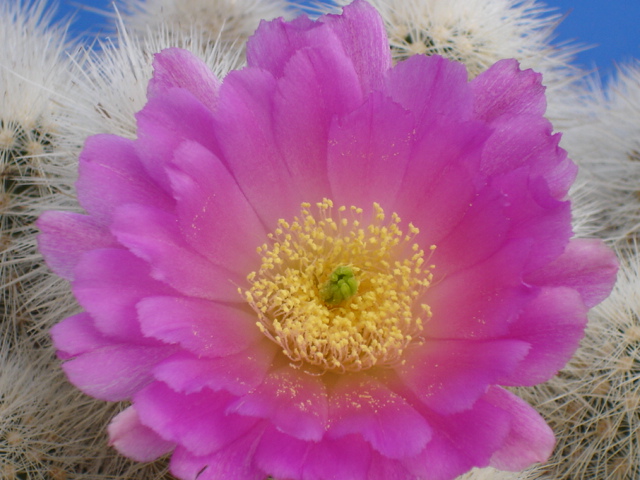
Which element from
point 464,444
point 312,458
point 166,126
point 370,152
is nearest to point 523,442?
point 464,444

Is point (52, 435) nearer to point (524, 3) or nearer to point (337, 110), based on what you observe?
point (337, 110)

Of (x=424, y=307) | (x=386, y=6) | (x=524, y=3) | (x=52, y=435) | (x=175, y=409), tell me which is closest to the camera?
(x=175, y=409)

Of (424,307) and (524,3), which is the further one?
(524,3)

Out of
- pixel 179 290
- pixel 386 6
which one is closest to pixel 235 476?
pixel 179 290

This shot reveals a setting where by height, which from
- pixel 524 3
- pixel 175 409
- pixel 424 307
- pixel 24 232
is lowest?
pixel 24 232

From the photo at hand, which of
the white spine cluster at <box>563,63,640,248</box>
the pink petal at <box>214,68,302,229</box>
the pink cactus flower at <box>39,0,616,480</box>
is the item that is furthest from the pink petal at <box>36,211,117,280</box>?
the white spine cluster at <box>563,63,640,248</box>

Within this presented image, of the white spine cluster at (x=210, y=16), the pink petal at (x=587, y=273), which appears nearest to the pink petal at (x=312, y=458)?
the pink petal at (x=587, y=273)
